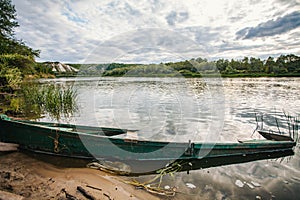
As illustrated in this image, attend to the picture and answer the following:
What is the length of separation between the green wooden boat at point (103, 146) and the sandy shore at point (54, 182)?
18.6 inches

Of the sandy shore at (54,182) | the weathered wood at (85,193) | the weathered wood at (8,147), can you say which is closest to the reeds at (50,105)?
the weathered wood at (8,147)

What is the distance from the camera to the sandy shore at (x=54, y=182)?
3.28 metres

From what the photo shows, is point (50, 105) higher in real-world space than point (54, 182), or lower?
higher

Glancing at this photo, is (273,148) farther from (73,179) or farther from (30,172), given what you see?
(30,172)

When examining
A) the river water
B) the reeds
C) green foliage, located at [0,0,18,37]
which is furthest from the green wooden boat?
green foliage, located at [0,0,18,37]

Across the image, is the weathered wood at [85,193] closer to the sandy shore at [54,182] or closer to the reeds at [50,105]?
the sandy shore at [54,182]

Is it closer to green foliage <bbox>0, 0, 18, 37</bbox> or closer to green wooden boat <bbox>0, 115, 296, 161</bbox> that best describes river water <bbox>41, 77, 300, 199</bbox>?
green wooden boat <bbox>0, 115, 296, 161</bbox>

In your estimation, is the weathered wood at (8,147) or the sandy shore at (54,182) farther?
the weathered wood at (8,147)

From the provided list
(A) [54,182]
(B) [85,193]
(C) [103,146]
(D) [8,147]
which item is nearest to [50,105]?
(D) [8,147]

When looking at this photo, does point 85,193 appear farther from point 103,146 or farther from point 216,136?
point 216,136

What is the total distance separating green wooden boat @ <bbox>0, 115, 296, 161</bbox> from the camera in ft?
15.5

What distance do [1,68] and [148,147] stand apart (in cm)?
1427

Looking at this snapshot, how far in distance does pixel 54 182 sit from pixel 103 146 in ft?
4.34

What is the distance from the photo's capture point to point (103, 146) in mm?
4770
